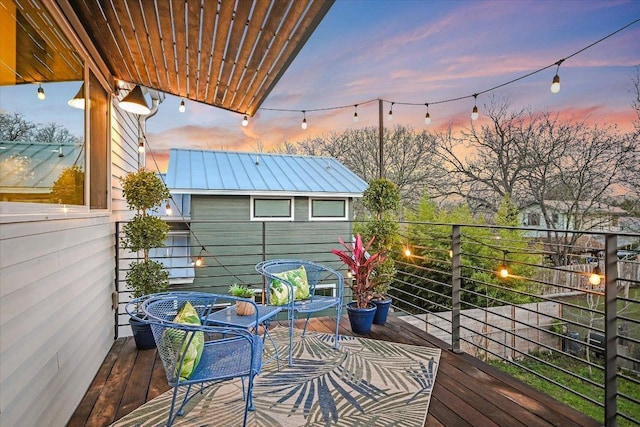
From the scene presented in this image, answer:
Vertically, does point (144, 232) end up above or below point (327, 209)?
below

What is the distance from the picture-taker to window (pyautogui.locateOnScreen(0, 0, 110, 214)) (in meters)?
1.62

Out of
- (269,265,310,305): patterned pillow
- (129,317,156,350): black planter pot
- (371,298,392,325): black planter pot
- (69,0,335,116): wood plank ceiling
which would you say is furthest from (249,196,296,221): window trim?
(129,317,156,350): black planter pot

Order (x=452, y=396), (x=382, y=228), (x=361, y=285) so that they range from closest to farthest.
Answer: (x=452, y=396), (x=361, y=285), (x=382, y=228)

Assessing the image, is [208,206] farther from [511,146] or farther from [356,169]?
[511,146]

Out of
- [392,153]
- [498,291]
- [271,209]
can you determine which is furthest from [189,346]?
[392,153]

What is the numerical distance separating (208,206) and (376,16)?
6.31 metres

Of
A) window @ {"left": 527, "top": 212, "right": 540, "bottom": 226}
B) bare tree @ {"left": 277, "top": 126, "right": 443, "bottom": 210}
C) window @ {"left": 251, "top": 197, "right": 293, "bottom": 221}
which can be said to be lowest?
window @ {"left": 527, "top": 212, "right": 540, "bottom": 226}

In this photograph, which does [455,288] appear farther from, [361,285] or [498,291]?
[498,291]

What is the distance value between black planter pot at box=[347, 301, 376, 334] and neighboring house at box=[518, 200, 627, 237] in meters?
7.93

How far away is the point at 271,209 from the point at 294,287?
19.1 feet

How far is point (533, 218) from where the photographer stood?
1098cm

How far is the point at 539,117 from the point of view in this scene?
10.5 metres

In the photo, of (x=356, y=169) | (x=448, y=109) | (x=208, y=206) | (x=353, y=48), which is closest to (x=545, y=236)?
(x=448, y=109)

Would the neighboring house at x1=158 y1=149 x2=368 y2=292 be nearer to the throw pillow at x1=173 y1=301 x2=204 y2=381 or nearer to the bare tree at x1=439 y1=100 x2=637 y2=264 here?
the bare tree at x1=439 y1=100 x2=637 y2=264
